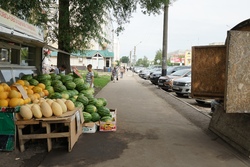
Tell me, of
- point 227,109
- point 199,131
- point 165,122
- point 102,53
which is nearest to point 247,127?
point 227,109

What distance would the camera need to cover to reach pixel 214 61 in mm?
6207

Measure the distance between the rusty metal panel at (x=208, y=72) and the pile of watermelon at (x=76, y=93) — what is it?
2330mm

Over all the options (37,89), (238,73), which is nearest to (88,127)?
(37,89)

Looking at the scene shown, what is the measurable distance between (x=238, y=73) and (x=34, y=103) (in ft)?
13.1

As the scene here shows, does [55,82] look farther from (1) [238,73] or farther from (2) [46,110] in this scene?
(1) [238,73]

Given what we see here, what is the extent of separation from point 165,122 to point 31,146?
4.08 meters

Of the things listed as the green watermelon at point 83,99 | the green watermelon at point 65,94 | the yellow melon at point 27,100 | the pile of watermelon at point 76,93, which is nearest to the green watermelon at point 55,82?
the pile of watermelon at point 76,93

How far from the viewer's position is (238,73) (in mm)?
4590

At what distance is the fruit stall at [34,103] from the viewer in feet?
15.9

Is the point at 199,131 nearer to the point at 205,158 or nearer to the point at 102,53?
the point at 205,158

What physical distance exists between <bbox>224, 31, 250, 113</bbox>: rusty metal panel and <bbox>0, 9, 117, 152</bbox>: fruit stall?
2950 millimetres

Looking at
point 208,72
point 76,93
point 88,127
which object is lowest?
point 88,127

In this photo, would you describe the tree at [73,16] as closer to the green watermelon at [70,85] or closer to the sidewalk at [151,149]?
the green watermelon at [70,85]

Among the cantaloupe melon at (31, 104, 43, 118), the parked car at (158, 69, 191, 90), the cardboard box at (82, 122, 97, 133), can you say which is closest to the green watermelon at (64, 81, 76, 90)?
the cardboard box at (82, 122, 97, 133)
